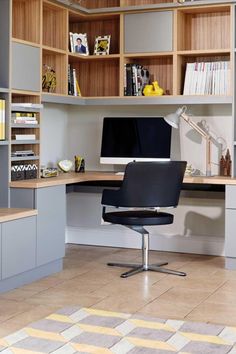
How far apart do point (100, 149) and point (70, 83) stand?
2.46 ft

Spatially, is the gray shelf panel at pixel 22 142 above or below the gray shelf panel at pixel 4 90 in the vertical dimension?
below

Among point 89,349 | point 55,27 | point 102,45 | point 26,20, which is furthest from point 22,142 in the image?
point 89,349

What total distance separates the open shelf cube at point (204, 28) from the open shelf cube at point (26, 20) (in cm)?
120

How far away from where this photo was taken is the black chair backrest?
4773 millimetres

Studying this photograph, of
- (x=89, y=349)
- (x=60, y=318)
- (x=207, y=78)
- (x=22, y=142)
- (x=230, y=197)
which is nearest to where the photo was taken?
(x=89, y=349)

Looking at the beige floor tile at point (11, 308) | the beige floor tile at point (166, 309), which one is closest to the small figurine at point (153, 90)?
the beige floor tile at point (166, 309)

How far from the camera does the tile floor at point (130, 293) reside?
390 centimetres

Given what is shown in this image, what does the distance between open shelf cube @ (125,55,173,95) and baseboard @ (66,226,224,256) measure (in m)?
1.30

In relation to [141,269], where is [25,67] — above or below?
above

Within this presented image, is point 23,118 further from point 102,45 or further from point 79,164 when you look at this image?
point 102,45

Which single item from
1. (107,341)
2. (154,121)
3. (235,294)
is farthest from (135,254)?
(107,341)

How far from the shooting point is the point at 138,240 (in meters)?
6.07

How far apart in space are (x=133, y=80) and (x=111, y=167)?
88 centimetres

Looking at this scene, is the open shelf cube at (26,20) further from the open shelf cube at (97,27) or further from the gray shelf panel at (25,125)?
the open shelf cube at (97,27)
